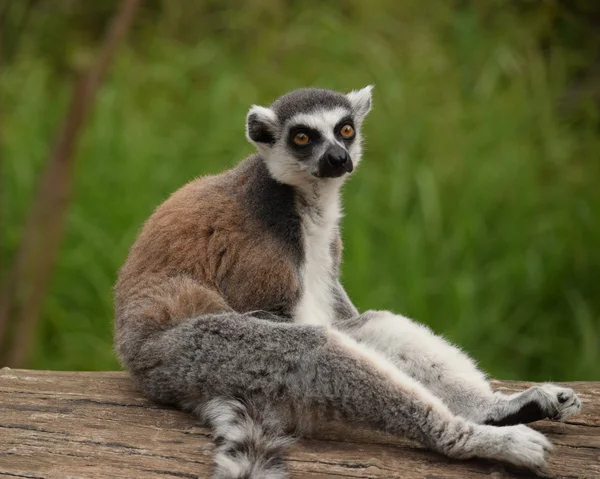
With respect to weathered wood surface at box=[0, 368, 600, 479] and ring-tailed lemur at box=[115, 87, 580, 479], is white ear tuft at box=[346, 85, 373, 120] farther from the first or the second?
weathered wood surface at box=[0, 368, 600, 479]

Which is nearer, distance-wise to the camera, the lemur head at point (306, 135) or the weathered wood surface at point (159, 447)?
the weathered wood surface at point (159, 447)

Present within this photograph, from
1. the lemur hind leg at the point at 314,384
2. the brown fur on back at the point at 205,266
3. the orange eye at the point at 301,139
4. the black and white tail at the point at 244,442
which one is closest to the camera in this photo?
the black and white tail at the point at 244,442

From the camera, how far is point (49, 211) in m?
5.26

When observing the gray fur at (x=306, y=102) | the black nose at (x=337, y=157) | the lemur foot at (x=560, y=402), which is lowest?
the lemur foot at (x=560, y=402)

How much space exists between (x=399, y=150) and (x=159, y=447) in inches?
171

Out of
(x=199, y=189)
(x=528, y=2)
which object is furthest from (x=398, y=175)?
(x=199, y=189)

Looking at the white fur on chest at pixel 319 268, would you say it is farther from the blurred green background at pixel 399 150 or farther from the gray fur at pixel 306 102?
the blurred green background at pixel 399 150

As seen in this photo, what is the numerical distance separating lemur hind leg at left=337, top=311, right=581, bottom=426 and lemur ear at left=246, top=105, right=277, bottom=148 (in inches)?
36.2

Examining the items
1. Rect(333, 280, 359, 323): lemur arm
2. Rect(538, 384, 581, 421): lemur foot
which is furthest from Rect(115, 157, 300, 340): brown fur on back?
Rect(538, 384, 581, 421): lemur foot

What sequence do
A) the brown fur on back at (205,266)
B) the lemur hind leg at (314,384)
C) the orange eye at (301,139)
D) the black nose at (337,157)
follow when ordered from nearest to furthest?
1. the lemur hind leg at (314,384)
2. the brown fur on back at (205,266)
3. the black nose at (337,157)
4. the orange eye at (301,139)

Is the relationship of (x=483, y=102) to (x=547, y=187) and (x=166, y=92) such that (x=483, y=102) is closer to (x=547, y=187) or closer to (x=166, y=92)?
(x=547, y=187)

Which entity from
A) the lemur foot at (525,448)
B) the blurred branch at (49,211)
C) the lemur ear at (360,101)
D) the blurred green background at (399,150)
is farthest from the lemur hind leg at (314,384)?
the blurred green background at (399,150)

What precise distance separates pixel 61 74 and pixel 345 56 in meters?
2.85

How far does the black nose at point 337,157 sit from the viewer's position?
12.9 feet
